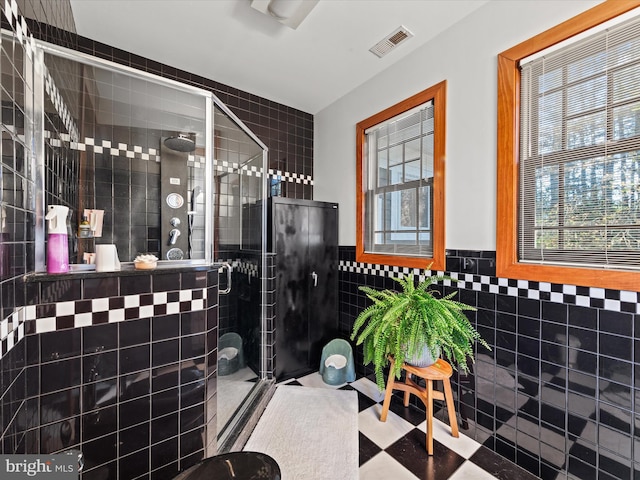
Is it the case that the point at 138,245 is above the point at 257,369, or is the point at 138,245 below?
above

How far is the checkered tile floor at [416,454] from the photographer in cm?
150

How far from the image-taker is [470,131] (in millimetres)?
1810

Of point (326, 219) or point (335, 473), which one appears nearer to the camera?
point (335, 473)

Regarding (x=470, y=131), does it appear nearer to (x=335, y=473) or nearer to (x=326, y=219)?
(x=326, y=219)

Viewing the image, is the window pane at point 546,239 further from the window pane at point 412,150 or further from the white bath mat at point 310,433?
the white bath mat at point 310,433

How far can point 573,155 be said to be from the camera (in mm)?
1428

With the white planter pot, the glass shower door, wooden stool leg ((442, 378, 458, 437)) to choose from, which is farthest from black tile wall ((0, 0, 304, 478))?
wooden stool leg ((442, 378, 458, 437))

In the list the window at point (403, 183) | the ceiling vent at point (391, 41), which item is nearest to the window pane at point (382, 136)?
the window at point (403, 183)

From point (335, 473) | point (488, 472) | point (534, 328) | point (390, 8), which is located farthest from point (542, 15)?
point (335, 473)

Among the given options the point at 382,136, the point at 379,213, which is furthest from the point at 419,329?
the point at 382,136

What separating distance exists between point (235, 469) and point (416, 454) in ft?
4.04

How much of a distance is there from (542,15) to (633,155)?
896mm

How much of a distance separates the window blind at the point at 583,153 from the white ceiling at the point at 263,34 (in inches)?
29.4

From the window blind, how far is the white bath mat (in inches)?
61.1
